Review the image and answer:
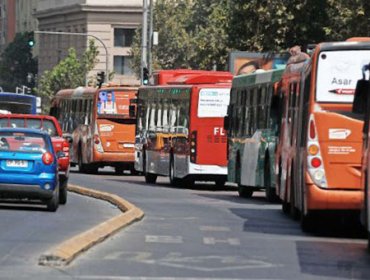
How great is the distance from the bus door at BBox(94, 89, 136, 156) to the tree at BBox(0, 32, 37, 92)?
9916 centimetres

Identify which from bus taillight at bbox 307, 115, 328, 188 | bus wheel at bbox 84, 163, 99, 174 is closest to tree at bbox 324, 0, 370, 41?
bus wheel at bbox 84, 163, 99, 174

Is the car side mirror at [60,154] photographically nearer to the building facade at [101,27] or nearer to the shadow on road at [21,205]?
the shadow on road at [21,205]

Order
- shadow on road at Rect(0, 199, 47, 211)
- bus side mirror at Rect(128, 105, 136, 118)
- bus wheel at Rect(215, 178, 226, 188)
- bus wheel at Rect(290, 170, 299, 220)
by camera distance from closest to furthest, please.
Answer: bus wheel at Rect(290, 170, 299, 220), shadow on road at Rect(0, 199, 47, 211), bus wheel at Rect(215, 178, 226, 188), bus side mirror at Rect(128, 105, 136, 118)

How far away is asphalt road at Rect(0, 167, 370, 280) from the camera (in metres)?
16.5

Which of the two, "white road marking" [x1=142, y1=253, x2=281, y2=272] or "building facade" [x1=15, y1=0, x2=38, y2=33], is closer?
"white road marking" [x1=142, y1=253, x2=281, y2=272]

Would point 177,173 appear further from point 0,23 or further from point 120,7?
point 0,23

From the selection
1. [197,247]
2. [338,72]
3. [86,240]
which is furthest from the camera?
[338,72]

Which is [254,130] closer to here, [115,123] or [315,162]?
[315,162]

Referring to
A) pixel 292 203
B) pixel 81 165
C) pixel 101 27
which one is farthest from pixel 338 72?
pixel 101 27

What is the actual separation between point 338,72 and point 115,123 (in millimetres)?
30689

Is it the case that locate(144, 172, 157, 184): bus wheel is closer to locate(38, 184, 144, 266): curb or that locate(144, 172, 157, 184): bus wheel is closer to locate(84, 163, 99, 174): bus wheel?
locate(84, 163, 99, 174): bus wheel

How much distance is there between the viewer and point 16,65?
156m

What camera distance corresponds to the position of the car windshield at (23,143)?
2786cm

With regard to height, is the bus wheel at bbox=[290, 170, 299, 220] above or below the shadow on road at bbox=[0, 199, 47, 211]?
above
